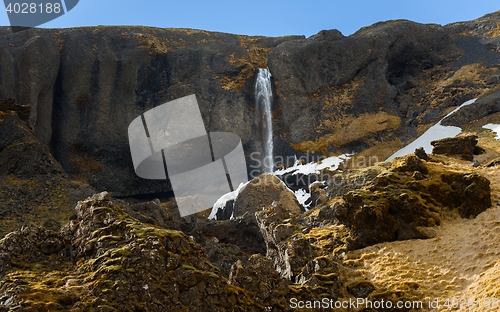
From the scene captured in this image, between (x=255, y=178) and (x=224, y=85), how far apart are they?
26654 mm

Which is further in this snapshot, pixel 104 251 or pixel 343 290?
pixel 343 290

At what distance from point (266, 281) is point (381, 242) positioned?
6.43 meters

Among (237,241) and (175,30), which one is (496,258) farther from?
(175,30)

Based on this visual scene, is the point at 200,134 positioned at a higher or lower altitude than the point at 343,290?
higher

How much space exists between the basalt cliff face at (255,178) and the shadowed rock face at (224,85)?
0.64ft

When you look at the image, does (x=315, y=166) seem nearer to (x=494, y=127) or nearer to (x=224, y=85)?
(x=224, y=85)

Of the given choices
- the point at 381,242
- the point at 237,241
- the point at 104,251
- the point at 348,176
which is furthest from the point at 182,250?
the point at 237,241

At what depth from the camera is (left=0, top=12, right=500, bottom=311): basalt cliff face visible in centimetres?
1457

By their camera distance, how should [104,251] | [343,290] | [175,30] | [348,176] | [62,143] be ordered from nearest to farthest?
1. [104,251]
2. [343,290]
3. [348,176]
4. [62,143]
5. [175,30]

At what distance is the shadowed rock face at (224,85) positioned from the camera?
59312 mm

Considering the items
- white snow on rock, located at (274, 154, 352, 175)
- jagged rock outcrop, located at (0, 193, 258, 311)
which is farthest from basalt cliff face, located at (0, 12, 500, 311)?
white snow on rock, located at (274, 154, 352, 175)

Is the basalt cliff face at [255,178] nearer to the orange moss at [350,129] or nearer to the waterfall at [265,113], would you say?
the orange moss at [350,129]

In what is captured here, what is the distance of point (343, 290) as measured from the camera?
17.7 m

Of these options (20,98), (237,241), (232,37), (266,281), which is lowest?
(237,241)
